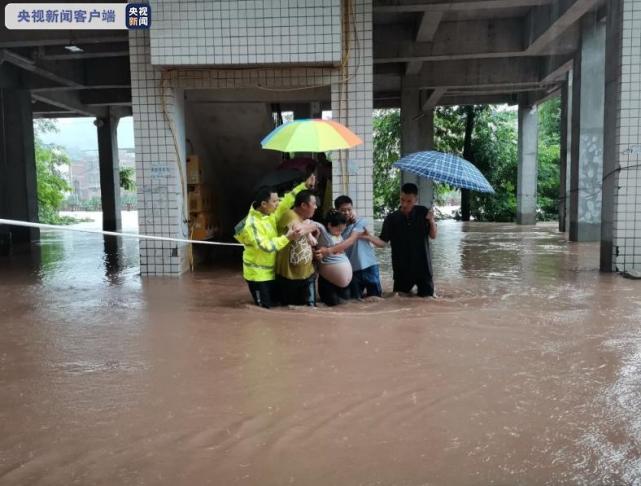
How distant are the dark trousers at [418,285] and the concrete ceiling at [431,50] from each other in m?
5.83

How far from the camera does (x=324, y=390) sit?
12.2ft

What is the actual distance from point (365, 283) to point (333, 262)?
2.33ft

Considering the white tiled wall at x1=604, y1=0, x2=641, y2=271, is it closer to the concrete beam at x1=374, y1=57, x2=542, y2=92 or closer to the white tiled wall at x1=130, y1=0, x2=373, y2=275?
the white tiled wall at x1=130, y1=0, x2=373, y2=275

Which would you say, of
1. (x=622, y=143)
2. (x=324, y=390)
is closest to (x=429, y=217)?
(x=324, y=390)

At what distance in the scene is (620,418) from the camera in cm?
325

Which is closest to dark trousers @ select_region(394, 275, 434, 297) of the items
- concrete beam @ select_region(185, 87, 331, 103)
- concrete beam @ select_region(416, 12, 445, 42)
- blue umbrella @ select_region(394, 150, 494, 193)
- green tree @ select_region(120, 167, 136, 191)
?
blue umbrella @ select_region(394, 150, 494, 193)

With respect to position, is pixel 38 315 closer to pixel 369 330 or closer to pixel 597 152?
pixel 369 330

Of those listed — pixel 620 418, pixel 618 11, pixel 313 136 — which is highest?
pixel 618 11

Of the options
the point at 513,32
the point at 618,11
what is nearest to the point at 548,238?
the point at 513,32

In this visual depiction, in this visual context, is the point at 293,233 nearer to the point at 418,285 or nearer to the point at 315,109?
the point at 418,285

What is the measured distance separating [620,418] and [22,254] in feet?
40.4

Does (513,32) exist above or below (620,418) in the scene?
above

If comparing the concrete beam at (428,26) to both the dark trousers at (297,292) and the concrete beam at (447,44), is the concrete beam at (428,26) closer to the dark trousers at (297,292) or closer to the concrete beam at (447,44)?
the concrete beam at (447,44)

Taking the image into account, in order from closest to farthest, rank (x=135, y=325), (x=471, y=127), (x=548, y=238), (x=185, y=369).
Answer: (x=185, y=369) → (x=135, y=325) → (x=548, y=238) → (x=471, y=127)
